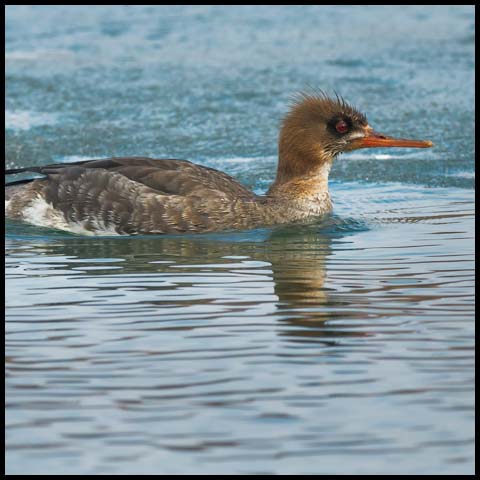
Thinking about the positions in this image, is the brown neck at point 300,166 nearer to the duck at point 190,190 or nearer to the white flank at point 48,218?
the duck at point 190,190

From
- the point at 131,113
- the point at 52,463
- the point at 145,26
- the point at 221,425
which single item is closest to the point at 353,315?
the point at 221,425

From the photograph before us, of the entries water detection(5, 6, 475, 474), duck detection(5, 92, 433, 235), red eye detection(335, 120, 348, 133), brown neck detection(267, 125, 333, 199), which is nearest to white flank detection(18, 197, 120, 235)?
duck detection(5, 92, 433, 235)

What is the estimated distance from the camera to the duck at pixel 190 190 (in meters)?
9.65

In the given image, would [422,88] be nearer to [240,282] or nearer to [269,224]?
[269,224]

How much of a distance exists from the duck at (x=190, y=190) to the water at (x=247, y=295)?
0.16 m

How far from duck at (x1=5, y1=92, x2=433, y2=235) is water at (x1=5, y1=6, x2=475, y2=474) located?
0.16 m

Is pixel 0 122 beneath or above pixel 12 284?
above

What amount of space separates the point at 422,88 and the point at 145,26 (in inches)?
Answer: 189

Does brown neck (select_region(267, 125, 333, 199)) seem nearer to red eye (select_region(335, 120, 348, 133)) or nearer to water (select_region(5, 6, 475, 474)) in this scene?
red eye (select_region(335, 120, 348, 133))

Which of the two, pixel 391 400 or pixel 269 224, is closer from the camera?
pixel 391 400

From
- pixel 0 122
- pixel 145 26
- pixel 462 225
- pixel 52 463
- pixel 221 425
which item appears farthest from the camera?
pixel 145 26

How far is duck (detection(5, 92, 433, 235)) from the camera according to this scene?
9.65 metres

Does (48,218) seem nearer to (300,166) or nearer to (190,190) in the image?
(190,190)

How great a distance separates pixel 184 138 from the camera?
13.0m
